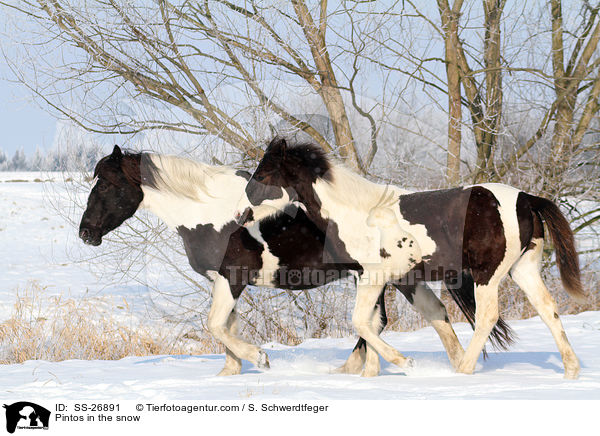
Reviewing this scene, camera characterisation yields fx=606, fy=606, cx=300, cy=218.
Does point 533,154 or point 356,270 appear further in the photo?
point 533,154

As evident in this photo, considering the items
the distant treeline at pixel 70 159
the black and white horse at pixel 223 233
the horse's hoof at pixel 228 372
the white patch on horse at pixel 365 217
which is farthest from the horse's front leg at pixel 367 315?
the distant treeline at pixel 70 159

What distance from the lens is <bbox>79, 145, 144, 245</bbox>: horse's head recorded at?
505 centimetres

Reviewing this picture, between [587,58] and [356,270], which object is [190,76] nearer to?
[356,270]

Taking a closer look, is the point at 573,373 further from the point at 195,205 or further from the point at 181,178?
the point at 181,178

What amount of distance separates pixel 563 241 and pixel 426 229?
3.52ft

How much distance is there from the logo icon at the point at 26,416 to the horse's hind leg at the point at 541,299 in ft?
10.8

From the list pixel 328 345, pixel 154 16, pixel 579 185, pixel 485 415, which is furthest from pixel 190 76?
pixel 485 415

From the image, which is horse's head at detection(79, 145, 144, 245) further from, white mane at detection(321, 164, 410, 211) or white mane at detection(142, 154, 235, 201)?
white mane at detection(321, 164, 410, 211)

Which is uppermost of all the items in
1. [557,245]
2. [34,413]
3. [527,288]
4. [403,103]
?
[403,103]

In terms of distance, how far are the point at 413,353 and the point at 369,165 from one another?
406cm

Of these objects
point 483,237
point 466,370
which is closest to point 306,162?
point 483,237

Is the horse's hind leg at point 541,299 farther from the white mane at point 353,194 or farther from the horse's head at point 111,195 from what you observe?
the horse's head at point 111,195

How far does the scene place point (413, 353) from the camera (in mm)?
5934

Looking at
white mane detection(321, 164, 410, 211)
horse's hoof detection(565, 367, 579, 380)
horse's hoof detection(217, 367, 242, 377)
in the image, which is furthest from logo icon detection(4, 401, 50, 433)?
horse's hoof detection(565, 367, 579, 380)
